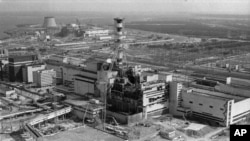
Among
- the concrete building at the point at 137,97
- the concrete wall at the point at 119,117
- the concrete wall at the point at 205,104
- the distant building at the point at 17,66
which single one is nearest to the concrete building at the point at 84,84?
the concrete building at the point at 137,97

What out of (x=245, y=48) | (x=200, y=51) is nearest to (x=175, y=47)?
(x=200, y=51)

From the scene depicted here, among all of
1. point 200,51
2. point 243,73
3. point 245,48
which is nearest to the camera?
point 243,73

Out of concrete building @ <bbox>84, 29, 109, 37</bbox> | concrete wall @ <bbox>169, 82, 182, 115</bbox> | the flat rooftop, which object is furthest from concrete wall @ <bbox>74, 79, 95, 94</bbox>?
concrete building @ <bbox>84, 29, 109, 37</bbox>

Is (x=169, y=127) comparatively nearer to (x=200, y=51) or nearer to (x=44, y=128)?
(x=44, y=128)

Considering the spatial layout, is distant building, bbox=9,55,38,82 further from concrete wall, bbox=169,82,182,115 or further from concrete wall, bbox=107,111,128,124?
concrete wall, bbox=169,82,182,115

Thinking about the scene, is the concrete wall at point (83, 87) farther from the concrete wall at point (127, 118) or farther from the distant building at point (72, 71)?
the concrete wall at point (127, 118)

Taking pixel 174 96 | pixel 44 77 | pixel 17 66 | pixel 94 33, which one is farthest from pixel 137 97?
pixel 94 33
